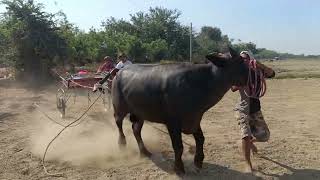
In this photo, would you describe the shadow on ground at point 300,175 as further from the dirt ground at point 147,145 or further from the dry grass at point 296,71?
the dry grass at point 296,71

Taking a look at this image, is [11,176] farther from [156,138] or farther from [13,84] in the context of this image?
[13,84]

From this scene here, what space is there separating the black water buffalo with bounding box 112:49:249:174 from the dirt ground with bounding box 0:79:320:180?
28.7 inches

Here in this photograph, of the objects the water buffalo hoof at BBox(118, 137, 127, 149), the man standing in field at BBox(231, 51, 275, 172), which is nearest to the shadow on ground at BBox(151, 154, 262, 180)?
the man standing in field at BBox(231, 51, 275, 172)

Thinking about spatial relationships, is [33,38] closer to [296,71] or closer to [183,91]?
[183,91]

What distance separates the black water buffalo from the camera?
22.7 feet

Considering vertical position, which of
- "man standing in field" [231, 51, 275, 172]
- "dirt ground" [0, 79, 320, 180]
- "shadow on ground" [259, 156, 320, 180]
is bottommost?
"dirt ground" [0, 79, 320, 180]

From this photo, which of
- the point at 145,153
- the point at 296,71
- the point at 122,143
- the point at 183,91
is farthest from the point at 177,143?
the point at 296,71

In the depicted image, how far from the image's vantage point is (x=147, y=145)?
920 centimetres

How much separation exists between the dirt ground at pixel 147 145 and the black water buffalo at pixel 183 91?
730mm

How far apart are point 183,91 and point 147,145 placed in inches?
98.4

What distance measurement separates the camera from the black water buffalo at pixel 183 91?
22.7 ft

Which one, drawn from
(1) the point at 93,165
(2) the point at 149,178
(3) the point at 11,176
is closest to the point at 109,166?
(1) the point at 93,165

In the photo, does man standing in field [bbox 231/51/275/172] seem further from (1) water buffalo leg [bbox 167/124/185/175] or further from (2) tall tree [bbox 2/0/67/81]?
(2) tall tree [bbox 2/0/67/81]

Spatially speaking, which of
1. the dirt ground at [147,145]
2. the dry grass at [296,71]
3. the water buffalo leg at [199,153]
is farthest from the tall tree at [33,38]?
the water buffalo leg at [199,153]
